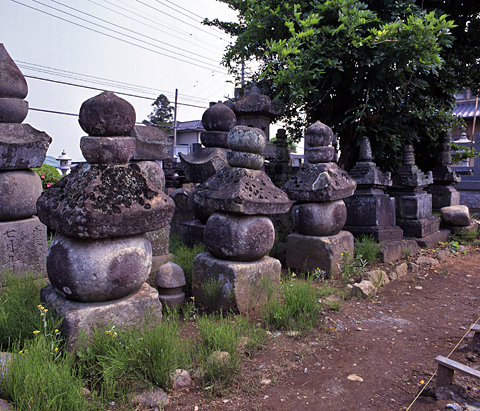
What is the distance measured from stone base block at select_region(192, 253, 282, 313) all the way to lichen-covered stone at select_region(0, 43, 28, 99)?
2.52 metres

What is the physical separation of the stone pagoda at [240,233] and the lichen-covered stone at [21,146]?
168cm

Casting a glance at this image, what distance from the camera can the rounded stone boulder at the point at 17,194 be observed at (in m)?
3.40

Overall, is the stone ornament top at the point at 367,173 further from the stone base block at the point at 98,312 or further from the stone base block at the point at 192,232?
the stone base block at the point at 98,312

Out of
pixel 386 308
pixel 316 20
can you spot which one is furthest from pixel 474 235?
pixel 316 20

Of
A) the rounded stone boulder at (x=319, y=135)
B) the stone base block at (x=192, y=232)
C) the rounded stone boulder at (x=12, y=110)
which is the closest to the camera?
the rounded stone boulder at (x=12, y=110)

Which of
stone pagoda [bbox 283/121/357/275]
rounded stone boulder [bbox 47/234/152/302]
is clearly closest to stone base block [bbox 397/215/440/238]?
stone pagoda [bbox 283/121/357/275]

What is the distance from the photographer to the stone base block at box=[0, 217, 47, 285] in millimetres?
3389

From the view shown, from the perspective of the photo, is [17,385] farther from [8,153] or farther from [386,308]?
[386,308]

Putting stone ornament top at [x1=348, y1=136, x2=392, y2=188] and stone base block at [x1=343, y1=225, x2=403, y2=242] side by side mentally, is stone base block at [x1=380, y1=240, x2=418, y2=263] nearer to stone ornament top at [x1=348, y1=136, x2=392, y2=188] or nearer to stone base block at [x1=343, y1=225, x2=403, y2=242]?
stone base block at [x1=343, y1=225, x2=403, y2=242]

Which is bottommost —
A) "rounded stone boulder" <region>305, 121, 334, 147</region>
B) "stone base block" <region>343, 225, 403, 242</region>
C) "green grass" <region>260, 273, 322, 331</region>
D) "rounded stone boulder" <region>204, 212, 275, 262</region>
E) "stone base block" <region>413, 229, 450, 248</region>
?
"green grass" <region>260, 273, 322, 331</region>

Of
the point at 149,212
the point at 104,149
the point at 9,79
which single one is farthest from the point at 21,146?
the point at 149,212

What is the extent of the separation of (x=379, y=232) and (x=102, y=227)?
170 inches

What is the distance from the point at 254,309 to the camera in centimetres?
327

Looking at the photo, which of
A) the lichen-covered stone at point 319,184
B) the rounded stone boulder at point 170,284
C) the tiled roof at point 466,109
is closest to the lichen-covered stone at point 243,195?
the rounded stone boulder at point 170,284
